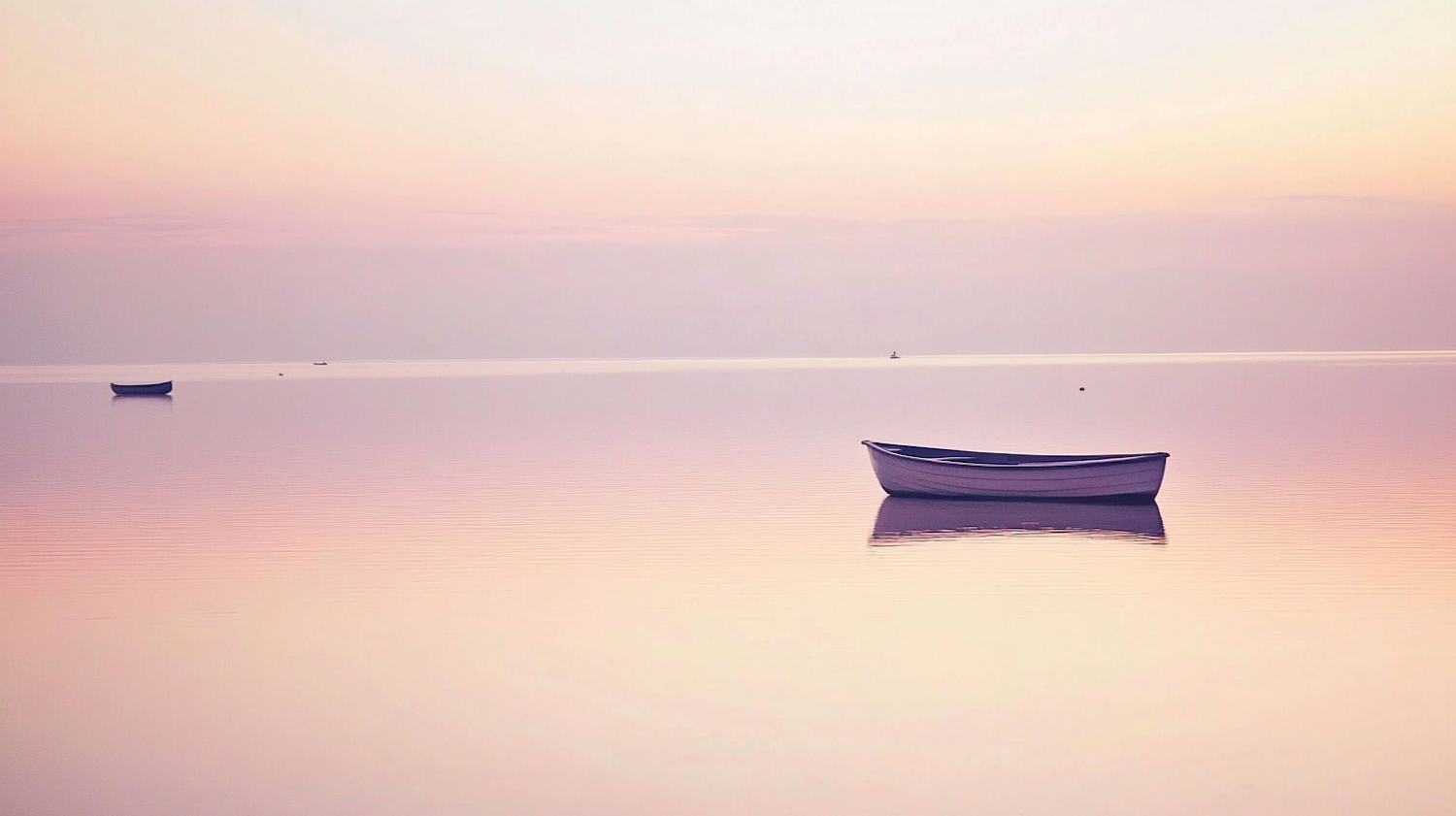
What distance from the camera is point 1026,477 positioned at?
27938 mm

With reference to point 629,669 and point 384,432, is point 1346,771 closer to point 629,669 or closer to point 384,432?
point 629,669

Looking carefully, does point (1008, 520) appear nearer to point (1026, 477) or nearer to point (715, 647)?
point (1026, 477)

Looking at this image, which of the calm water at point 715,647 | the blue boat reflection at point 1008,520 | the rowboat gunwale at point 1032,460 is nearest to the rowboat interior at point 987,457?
the rowboat gunwale at point 1032,460

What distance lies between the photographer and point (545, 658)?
1362cm

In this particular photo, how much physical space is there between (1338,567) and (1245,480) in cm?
1295

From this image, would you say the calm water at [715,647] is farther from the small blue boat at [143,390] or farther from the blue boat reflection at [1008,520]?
the small blue boat at [143,390]

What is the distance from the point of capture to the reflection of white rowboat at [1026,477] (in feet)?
90.6

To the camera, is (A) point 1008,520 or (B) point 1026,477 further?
(B) point 1026,477

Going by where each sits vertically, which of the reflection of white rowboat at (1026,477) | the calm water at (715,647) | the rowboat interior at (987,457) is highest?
the rowboat interior at (987,457)

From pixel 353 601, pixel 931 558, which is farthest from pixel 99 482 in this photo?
pixel 931 558

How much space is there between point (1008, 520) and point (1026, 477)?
284 cm

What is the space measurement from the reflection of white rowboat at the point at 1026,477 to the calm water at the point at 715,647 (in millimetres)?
772

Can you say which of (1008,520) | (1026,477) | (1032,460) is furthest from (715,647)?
(1032,460)

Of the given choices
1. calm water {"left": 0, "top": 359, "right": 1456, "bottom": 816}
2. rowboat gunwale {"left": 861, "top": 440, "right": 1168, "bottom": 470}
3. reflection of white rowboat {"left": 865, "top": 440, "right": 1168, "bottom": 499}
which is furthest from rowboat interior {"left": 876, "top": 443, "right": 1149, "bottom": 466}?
calm water {"left": 0, "top": 359, "right": 1456, "bottom": 816}
